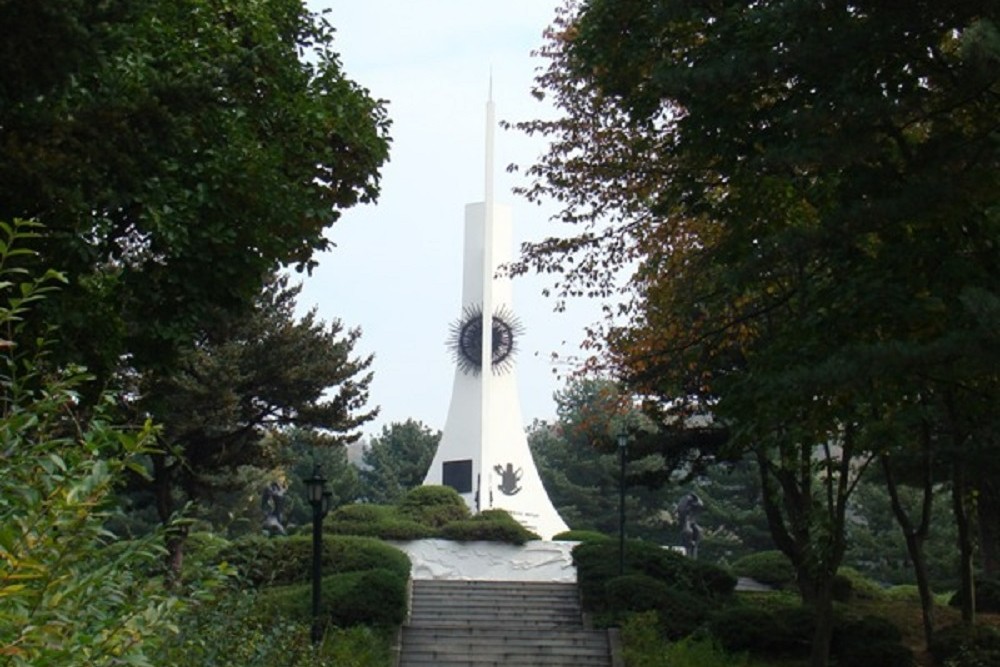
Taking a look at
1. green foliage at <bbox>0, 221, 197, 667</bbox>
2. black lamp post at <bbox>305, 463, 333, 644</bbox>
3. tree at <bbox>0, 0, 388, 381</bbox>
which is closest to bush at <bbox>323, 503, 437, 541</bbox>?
black lamp post at <bbox>305, 463, 333, 644</bbox>

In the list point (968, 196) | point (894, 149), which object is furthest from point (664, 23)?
point (968, 196)

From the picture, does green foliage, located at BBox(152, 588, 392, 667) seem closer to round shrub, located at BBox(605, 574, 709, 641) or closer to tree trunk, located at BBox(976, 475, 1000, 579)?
round shrub, located at BBox(605, 574, 709, 641)

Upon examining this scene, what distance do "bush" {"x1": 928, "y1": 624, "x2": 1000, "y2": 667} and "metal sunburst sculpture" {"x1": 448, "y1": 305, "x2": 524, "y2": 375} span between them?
76.0 ft

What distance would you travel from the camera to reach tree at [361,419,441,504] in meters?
58.0

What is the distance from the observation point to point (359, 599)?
72.7 ft

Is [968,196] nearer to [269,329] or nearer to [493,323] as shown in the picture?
[269,329]

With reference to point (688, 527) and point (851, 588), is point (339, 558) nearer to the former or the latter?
point (851, 588)

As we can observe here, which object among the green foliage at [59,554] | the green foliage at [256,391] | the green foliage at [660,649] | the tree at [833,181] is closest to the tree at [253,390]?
the green foliage at [256,391]

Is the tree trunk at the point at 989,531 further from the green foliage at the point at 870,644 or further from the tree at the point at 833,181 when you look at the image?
the tree at the point at 833,181

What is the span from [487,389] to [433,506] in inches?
305

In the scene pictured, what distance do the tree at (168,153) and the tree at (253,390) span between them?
9.91m

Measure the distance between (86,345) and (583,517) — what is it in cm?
4028

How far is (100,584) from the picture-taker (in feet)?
14.1

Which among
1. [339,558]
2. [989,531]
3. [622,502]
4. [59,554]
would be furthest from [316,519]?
[59,554]
